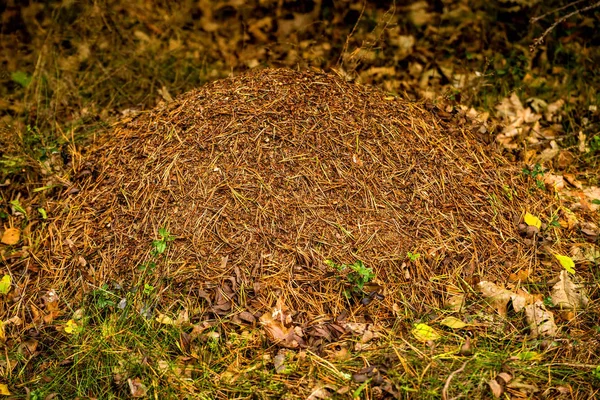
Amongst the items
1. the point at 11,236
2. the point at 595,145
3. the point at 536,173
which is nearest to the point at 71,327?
the point at 11,236

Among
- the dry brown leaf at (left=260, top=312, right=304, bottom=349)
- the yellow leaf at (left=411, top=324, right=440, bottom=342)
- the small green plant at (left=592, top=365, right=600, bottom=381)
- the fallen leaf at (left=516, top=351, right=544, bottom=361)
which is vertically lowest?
the dry brown leaf at (left=260, top=312, right=304, bottom=349)

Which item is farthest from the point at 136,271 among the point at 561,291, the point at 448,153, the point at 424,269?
the point at 561,291

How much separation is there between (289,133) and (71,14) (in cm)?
232

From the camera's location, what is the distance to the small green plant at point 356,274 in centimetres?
242

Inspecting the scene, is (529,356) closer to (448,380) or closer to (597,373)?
(597,373)

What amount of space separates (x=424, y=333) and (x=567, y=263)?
0.87 metres

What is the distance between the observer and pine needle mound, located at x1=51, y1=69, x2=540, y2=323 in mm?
2525

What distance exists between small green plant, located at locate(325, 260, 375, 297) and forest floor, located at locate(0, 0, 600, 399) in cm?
1

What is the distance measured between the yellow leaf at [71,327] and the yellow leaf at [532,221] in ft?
7.44

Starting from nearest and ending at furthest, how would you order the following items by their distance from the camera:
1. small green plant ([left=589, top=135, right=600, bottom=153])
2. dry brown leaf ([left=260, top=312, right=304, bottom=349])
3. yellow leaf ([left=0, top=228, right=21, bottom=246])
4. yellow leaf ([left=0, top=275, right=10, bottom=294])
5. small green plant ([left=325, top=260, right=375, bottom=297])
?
dry brown leaf ([left=260, top=312, right=304, bottom=349]) → small green plant ([left=325, top=260, right=375, bottom=297]) → yellow leaf ([left=0, top=275, right=10, bottom=294]) → yellow leaf ([left=0, top=228, right=21, bottom=246]) → small green plant ([left=589, top=135, right=600, bottom=153])

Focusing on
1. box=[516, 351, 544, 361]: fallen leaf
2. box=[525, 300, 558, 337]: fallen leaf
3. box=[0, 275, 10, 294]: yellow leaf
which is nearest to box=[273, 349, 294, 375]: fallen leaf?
box=[516, 351, 544, 361]: fallen leaf

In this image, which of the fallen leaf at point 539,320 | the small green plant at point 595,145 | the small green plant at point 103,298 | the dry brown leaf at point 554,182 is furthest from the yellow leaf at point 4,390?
the small green plant at point 595,145

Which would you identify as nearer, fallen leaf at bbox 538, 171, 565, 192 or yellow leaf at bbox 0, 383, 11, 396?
yellow leaf at bbox 0, 383, 11, 396

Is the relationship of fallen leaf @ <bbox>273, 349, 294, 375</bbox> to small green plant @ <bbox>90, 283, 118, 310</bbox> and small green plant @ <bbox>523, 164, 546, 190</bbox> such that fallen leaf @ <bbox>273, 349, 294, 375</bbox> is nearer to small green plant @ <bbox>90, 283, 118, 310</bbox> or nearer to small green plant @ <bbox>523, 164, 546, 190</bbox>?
small green plant @ <bbox>90, 283, 118, 310</bbox>
